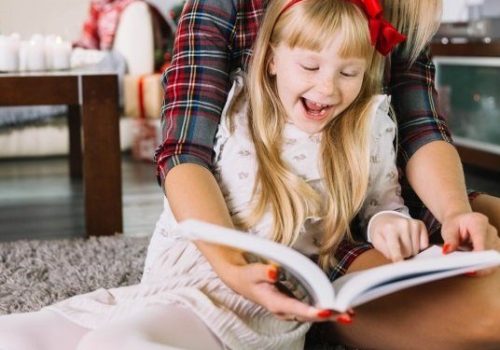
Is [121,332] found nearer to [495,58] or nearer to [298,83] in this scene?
[298,83]

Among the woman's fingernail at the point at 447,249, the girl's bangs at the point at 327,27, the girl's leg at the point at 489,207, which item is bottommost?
the girl's leg at the point at 489,207

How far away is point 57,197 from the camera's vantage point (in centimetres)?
257

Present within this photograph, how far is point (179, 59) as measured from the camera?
1.14 meters

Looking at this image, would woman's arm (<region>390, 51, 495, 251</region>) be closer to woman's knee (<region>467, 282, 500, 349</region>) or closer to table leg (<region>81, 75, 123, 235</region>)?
woman's knee (<region>467, 282, 500, 349</region>)

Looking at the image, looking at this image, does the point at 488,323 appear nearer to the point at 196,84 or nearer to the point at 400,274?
the point at 400,274

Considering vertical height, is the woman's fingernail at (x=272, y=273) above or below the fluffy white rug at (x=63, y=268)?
above

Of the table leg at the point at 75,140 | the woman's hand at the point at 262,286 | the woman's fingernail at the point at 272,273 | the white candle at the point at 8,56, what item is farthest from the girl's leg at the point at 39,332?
the table leg at the point at 75,140

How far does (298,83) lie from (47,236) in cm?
115

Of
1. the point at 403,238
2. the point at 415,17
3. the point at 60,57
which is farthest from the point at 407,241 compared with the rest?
the point at 60,57

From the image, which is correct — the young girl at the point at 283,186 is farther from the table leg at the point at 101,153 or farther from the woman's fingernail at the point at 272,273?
the table leg at the point at 101,153

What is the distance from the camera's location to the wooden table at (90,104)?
187 centimetres

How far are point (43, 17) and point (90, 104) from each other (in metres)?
2.13

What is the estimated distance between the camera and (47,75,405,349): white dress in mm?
953

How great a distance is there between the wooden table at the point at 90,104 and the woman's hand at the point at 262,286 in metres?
0.99
